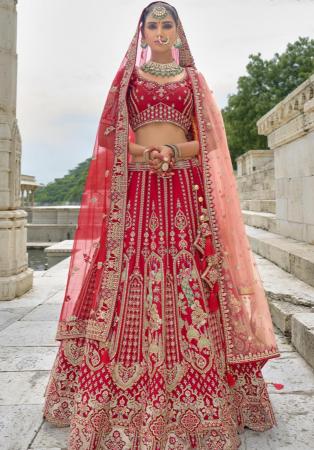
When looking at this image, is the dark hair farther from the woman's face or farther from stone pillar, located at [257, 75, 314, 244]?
stone pillar, located at [257, 75, 314, 244]

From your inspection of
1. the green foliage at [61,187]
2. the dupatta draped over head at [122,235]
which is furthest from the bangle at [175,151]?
the green foliage at [61,187]

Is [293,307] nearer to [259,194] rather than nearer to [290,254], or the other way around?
[290,254]

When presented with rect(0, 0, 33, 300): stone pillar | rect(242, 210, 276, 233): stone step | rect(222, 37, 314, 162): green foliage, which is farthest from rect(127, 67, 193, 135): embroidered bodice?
rect(222, 37, 314, 162): green foliage

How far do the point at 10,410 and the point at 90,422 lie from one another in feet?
2.56

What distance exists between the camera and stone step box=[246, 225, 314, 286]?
3986 mm

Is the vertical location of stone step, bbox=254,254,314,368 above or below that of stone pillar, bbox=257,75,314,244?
below

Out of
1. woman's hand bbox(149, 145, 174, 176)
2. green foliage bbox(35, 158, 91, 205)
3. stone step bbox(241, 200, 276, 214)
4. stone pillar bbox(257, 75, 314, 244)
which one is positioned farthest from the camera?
green foliage bbox(35, 158, 91, 205)

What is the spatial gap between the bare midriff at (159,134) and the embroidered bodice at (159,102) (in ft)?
0.08

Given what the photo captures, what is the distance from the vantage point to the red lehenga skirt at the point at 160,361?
1.68 meters

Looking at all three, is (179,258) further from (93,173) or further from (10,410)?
(10,410)

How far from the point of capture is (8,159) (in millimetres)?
4996

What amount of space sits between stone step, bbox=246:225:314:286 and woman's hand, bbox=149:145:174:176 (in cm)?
252

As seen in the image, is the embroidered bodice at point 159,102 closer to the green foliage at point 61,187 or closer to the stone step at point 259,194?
the stone step at point 259,194

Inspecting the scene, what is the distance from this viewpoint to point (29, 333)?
360 centimetres
